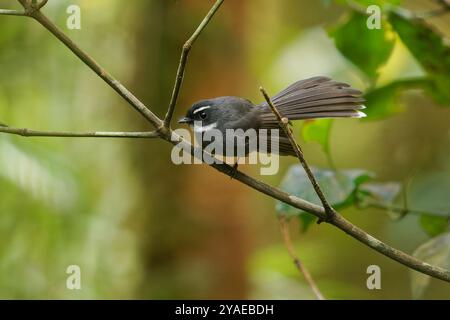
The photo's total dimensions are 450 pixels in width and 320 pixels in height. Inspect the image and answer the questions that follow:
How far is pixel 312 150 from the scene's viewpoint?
664 cm

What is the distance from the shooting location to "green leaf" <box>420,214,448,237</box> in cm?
291

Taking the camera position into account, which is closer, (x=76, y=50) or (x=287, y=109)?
(x=76, y=50)

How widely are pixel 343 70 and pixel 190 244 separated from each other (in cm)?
160

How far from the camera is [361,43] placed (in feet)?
9.77

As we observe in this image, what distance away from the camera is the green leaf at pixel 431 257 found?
2436mm

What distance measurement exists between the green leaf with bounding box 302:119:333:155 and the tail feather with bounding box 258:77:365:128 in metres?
0.28

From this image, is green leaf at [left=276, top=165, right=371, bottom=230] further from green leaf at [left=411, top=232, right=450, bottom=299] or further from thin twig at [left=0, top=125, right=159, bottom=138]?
thin twig at [left=0, top=125, right=159, bottom=138]

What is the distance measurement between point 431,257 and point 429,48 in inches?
38.0

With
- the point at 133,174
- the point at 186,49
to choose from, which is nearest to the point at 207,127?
the point at 186,49

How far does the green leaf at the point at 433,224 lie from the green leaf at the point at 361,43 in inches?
27.5

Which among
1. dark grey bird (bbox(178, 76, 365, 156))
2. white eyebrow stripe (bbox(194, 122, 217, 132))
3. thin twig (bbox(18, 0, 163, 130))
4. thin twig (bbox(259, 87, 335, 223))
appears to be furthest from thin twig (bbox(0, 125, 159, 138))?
white eyebrow stripe (bbox(194, 122, 217, 132))

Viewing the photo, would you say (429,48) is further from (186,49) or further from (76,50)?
(76,50)

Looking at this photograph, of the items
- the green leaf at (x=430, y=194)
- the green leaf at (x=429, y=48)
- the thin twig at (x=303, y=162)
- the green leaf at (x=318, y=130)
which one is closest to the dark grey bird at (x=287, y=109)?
the green leaf at (x=318, y=130)

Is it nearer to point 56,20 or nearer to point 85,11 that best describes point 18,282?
point 56,20
